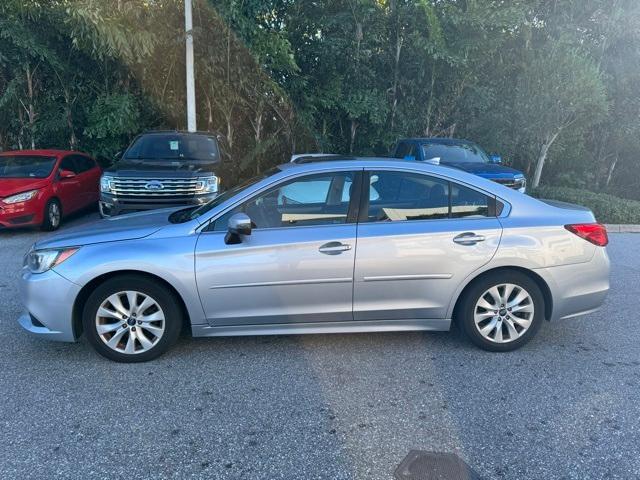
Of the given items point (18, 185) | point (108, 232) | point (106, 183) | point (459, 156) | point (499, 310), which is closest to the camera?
point (108, 232)

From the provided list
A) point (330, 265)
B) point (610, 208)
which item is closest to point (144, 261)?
point (330, 265)

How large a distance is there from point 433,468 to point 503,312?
1688mm

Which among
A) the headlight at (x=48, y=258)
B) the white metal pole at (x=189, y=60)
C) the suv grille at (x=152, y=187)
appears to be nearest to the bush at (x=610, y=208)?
the suv grille at (x=152, y=187)

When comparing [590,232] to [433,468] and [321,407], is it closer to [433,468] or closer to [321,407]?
[433,468]

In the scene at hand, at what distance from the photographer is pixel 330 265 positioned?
12.0 ft

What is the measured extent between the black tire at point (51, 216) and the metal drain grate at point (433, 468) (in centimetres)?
793

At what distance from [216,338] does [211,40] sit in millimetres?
9945

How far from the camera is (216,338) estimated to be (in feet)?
13.7

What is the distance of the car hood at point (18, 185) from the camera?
803cm

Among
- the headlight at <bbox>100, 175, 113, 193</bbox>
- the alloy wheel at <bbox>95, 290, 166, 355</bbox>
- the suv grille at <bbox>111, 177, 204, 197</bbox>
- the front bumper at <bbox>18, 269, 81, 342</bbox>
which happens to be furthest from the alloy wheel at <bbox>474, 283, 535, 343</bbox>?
the headlight at <bbox>100, 175, 113, 193</bbox>

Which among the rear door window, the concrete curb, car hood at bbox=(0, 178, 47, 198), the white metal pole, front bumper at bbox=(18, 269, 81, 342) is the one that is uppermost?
the white metal pole

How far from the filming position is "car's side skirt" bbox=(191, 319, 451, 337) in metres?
3.76

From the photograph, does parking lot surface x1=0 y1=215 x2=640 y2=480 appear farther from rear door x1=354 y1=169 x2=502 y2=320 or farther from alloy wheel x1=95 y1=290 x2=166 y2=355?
rear door x1=354 y1=169 x2=502 y2=320

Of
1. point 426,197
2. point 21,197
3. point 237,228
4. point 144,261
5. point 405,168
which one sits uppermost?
point 405,168
